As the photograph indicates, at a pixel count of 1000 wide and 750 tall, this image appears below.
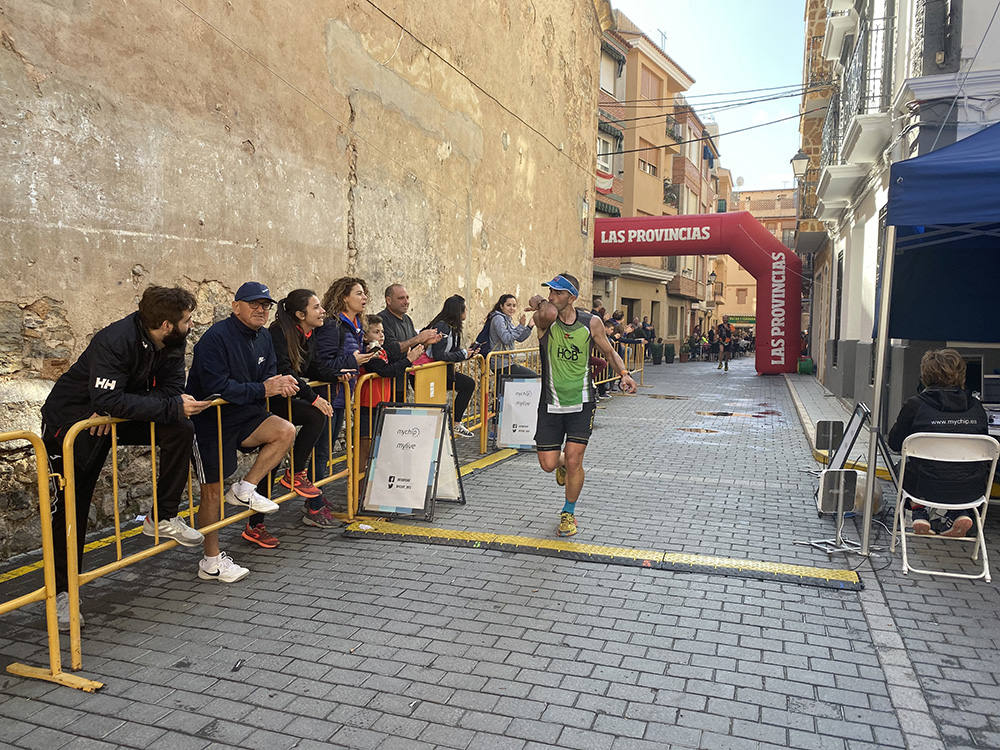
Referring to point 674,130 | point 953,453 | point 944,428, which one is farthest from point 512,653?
point 674,130

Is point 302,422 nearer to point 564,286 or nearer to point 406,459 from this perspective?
point 406,459

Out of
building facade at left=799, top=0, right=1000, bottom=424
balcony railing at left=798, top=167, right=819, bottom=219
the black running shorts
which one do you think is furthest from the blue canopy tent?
balcony railing at left=798, top=167, right=819, bottom=219

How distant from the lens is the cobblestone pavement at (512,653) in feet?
9.84

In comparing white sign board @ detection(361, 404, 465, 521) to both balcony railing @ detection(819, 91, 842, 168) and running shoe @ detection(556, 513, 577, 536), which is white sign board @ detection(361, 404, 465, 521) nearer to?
running shoe @ detection(556, 513, 577, 536)

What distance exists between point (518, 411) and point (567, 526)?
3.44m

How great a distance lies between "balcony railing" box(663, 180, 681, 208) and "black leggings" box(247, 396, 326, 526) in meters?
37.9

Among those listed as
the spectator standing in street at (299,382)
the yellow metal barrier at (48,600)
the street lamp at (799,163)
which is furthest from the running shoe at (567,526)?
the street lamp at (799,163)

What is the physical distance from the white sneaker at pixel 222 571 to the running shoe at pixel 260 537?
548mm

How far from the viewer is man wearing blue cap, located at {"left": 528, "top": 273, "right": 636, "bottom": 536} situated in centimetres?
565

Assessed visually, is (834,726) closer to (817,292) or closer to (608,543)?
(608,543)

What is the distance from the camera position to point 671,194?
41.4m

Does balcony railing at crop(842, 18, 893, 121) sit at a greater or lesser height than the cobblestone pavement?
greater

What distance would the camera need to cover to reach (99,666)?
11.5 ft

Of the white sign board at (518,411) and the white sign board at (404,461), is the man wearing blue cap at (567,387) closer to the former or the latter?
the white sign board at (404,461)
